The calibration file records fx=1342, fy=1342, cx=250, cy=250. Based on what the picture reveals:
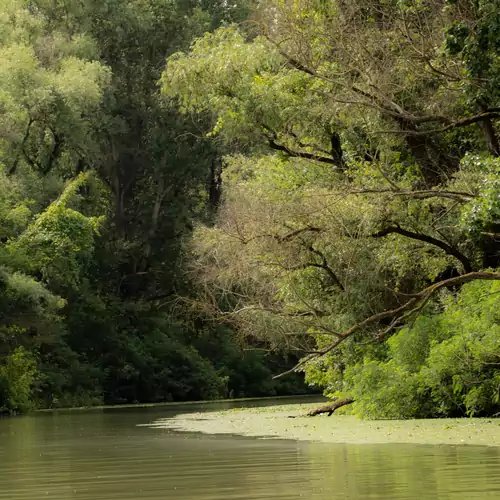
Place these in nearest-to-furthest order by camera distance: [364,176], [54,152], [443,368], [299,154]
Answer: [443,368], [364,176], [299,154], [54,152]

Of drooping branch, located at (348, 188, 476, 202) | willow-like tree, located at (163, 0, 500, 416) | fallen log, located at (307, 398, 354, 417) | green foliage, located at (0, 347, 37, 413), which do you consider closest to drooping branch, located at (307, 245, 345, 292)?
willow-like tree, located at (163, 0, 500, 416)

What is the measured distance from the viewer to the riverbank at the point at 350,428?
1902cm

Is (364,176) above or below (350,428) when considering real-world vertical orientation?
above

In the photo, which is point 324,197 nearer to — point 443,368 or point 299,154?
point 443,368

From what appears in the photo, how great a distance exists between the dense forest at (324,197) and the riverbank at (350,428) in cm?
104

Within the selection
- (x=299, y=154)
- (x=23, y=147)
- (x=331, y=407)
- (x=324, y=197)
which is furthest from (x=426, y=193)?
(x=23, y=147)

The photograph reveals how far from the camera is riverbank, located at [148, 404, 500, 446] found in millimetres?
19016

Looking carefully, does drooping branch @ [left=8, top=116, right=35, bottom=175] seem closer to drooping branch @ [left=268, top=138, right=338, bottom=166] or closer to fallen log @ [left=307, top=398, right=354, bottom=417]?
drooping branch @ [left=268, top=138, right=338, bottom=166]

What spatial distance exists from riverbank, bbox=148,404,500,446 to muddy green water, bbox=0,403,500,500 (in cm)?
98

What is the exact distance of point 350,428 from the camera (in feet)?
74.5

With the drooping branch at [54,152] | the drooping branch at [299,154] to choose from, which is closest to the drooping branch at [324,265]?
the drooping branch at [299,154]

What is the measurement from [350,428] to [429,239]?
4.94m

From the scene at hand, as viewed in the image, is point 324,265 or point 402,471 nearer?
point 402,471

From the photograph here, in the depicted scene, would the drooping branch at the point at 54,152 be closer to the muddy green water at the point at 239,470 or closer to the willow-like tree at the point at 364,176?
the willow-like tree at the point at 364,176
